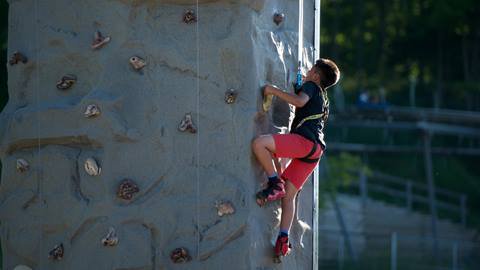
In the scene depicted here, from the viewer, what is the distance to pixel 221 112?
29.3 ft

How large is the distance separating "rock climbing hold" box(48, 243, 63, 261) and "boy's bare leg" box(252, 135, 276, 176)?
204 centimetres

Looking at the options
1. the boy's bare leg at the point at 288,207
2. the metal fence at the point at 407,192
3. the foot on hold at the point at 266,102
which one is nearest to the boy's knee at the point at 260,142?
the foot on hold at the point at 266,102

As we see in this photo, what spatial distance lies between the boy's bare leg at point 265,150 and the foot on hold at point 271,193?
0.37ft

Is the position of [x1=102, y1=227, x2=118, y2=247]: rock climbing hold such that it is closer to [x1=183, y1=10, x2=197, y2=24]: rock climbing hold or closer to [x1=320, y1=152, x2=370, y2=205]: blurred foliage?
[x1=183, y1=10, x2=197, y2=24]: rock climbing hold

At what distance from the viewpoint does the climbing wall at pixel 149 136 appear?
8.85m

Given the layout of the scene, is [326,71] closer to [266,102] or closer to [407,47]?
[266,102]

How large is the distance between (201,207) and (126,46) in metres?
1.66

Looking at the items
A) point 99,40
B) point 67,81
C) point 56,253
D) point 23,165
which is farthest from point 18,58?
Result: point 56,253

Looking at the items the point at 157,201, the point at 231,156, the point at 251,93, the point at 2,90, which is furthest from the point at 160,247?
the point at 2,90

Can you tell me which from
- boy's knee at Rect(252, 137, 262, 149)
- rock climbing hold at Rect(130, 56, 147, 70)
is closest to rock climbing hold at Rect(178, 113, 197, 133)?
boy's knee at Rect(252, 137, 262, 149)

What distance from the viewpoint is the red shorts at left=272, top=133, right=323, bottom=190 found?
8797 mm

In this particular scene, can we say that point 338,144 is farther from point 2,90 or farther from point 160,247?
point 160,247

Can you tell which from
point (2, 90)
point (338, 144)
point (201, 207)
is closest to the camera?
point (201, 207)

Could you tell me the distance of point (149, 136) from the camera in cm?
898
